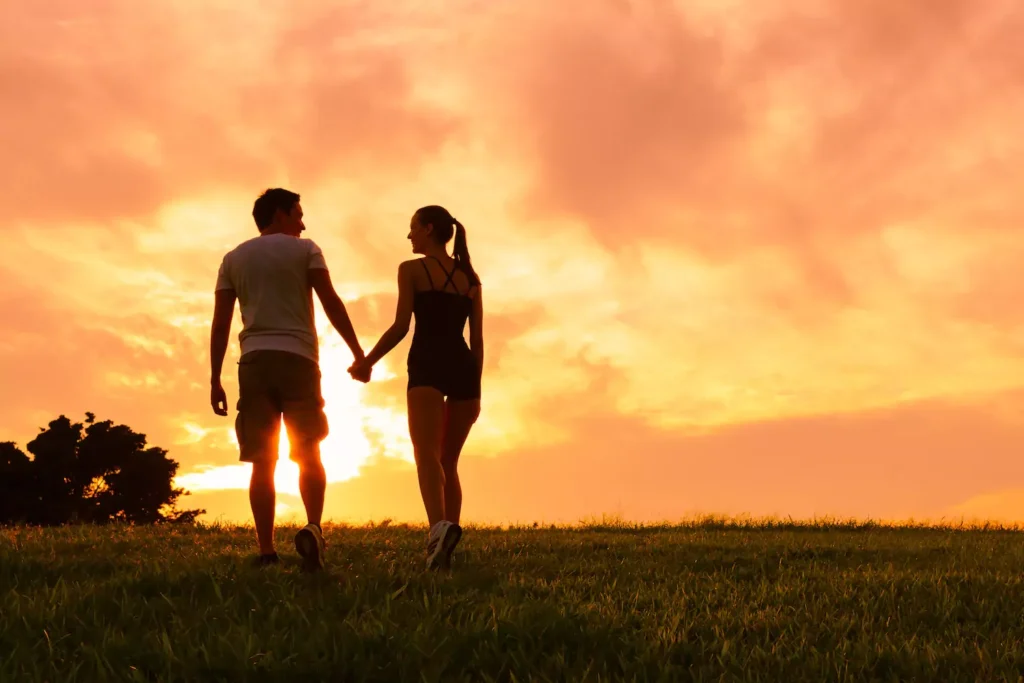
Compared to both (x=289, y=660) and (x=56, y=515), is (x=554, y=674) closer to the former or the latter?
(x=289, y=660)

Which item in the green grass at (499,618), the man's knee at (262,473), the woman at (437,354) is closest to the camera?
the green grass at (499,618)

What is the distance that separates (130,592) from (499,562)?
3138 mm

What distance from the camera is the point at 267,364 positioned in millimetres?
7078

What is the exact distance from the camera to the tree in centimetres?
2845

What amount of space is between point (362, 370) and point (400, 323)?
1.54 ft

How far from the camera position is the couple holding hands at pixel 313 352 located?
23.4 feet

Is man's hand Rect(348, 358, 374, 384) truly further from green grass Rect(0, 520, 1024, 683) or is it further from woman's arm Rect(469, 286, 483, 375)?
green grass Rect(0, 520, 1024, 683)

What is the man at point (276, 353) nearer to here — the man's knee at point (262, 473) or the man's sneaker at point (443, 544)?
the man's knee at point (262, 473)

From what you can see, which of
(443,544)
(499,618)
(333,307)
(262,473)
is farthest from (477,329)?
(499,618)

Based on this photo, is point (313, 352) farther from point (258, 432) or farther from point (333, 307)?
point (258, 432)

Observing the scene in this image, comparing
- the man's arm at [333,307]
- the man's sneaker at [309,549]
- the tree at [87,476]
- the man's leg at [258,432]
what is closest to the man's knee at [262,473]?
the man's leg at [258,432]

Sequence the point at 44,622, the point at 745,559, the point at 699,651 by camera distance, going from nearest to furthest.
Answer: the point at 699,651, the point at 44,622, the point at 745,559

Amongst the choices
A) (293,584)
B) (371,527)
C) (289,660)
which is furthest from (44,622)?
(371,527)

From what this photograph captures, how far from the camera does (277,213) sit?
7.49m
